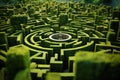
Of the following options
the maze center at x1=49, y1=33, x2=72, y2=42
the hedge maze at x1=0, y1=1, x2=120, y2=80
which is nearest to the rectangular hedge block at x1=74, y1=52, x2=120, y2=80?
the hedge maze at x1=0, y1=1, x2=120, y2=80

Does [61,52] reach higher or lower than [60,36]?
lower

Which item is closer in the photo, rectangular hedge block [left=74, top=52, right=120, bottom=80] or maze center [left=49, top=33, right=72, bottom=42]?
rectangular hedge block [left=74, top=52, right=120, bottom=80]

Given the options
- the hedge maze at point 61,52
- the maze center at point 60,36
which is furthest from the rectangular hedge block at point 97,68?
the maze center at point 60,36

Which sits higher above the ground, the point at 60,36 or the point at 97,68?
the point at 97,68

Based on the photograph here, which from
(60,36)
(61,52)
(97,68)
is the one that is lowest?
(61,52)

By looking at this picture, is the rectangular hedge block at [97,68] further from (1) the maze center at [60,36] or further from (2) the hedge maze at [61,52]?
(1) the maze center at [60,36]

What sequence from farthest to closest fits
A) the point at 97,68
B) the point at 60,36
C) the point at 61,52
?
the point at 60,36 → the point at 61,52 → the point at 97,68

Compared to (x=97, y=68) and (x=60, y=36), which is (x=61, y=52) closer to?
(x=60, y=36)

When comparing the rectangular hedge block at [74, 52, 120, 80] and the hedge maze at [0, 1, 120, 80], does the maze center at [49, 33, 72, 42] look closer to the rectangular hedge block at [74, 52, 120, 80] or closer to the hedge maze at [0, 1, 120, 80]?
the hedge maze at [0, 1, 120, 80]

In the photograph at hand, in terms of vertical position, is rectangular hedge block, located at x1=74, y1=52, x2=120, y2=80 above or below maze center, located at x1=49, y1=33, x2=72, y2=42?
above

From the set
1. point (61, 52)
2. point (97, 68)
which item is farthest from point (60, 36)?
point (97, 68)

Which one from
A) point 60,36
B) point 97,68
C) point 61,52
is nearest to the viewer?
point 97,68

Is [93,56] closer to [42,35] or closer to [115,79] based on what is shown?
[115,79]

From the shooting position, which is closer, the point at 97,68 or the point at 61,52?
the point at 97,68
